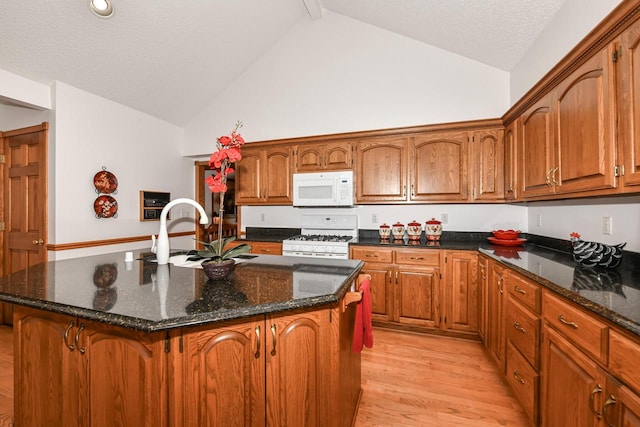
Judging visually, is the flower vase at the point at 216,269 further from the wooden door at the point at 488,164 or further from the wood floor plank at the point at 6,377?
the wooden door at the point at 488,164

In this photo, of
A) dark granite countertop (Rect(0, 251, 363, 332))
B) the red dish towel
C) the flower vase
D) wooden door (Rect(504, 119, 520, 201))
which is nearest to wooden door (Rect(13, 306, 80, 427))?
Result: dark granite countertop (Rect(0, 251, 363, 332))

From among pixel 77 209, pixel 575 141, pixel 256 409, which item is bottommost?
pixel 256 409

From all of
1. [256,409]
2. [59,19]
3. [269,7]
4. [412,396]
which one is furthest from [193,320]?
[269,7]

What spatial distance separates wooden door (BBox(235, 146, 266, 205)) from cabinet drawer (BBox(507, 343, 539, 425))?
3.03 meters

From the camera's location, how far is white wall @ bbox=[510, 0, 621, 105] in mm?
1658

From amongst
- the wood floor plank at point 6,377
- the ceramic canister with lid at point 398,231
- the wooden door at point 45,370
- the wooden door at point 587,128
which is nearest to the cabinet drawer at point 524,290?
the wooden door at point 587,128

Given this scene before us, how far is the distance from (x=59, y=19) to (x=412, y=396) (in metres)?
4.02

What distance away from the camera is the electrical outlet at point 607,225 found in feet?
6.02

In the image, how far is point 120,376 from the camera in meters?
1.07

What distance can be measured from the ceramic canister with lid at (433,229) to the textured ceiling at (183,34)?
1746 mm

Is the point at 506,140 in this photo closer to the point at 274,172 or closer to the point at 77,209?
the point at 274,172

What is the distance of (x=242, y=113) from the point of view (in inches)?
161

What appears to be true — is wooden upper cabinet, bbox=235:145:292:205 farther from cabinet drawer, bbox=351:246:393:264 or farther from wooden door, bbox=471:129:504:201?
wooden door, bbox=471:129:504:201

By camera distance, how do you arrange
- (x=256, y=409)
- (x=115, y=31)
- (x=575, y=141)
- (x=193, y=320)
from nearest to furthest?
(x=193, y=320)
(x=256, y=409)
(x=575, y=141)
(x=115, y=31)
